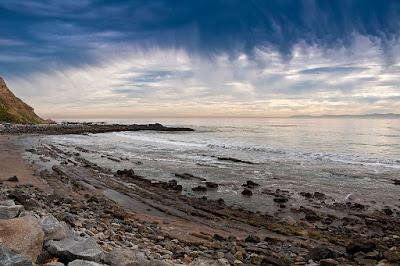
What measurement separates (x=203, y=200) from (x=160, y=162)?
45.3ft

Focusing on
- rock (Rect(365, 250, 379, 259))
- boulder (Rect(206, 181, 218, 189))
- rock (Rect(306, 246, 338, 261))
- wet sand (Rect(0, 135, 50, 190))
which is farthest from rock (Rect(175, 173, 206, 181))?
rock (Rect(365, 250, 379, 259))

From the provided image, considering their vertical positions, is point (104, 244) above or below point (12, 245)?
below

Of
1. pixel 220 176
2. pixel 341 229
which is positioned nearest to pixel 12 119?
pixel 220 176

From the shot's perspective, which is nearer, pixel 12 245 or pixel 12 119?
pixel 12 245

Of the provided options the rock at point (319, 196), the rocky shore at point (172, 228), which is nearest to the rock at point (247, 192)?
the rocky shore at point (172, 228)

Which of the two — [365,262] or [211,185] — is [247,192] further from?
[365,262]

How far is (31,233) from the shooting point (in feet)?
20.4

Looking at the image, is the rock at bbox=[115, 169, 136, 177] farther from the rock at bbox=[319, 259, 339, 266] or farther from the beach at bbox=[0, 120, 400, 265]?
the rock at bbox=[319, 259, 339, 266]

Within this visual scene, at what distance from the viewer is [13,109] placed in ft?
308

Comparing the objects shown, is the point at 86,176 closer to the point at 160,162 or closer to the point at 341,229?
the point at 160,162

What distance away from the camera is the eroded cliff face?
88562 millimetres

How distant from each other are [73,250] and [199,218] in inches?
369

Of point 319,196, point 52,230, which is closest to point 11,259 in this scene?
point 52,230

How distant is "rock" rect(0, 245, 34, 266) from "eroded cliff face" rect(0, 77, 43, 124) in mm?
91627
